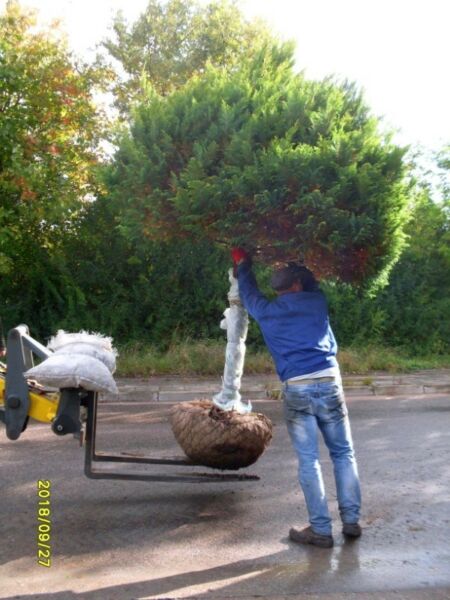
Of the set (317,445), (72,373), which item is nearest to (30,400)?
(72,373)

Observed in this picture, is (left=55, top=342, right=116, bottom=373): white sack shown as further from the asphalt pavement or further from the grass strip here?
the grass strip

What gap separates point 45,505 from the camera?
4789 millimetres

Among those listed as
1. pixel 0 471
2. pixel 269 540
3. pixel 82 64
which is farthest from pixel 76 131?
pixel 269 540

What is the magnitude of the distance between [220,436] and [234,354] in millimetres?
671

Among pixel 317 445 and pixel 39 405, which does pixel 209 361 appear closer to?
pixel 317 445

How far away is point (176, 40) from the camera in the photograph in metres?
20.9

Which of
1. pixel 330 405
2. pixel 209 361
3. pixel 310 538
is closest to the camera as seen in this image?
pixel 310 538

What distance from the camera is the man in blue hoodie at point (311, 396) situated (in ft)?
13.8

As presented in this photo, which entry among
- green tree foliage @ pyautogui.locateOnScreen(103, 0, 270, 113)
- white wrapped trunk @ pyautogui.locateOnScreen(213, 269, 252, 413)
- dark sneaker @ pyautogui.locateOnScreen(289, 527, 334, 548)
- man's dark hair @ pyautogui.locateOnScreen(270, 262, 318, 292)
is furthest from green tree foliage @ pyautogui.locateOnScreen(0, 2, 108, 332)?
dark sneaker @ pyautogui.locateOnScreen(289, 527, 334, 548)

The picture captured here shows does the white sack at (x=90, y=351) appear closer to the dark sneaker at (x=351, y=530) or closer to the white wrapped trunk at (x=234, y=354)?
the white wrapped trunk at (x=234, y=354)

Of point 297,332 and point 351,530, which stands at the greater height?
point 297,332

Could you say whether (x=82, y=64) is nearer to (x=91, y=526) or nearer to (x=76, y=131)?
(x=76, y=131)

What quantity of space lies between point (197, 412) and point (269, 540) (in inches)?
42.2

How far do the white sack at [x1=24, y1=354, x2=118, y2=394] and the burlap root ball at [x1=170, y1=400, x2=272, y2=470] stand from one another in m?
0.97
